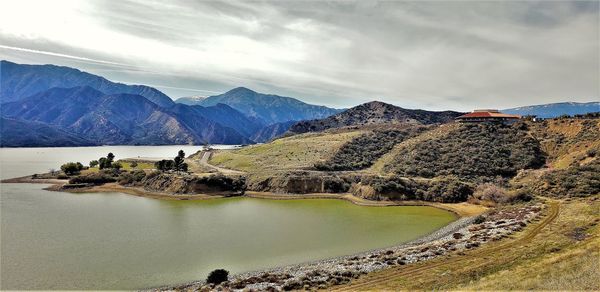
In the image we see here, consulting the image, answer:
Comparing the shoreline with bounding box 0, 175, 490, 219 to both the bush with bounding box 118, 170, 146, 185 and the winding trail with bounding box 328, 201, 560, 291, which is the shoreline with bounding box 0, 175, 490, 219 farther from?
the winding trail with bounding box 328, 201, 560, 291

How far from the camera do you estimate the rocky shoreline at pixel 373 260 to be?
29234mm

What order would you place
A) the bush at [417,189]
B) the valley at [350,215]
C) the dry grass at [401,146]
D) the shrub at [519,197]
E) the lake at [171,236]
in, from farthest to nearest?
the dry grass at [401,146]
the bush at [417,189]
the shrub at [519,197]
the lake at [171,236]
the valley at [350,215]

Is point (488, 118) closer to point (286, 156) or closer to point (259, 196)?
point (286, 156)

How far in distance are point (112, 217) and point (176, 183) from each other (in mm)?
23660

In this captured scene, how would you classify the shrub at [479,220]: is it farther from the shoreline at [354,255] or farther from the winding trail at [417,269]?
the winding trail at [417,269]

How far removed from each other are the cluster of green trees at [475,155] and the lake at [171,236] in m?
23.2

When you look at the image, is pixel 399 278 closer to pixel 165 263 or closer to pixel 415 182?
pixel 165 263

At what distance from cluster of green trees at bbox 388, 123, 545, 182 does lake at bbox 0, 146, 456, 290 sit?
913 inches

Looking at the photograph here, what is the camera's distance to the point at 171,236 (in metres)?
44.3

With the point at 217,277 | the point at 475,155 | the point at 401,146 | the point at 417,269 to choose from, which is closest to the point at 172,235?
the point at 217,277

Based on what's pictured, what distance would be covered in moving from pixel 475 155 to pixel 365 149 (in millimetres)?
31284

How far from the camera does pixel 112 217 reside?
183 feet

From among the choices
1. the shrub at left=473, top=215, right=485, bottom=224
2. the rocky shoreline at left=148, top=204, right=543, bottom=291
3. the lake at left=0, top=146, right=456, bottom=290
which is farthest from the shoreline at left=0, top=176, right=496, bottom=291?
the lake at left=0, top=146, right=456, bottom=290

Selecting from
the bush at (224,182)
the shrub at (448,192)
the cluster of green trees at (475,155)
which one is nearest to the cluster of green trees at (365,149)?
the cluster of green trees at (475,155)
